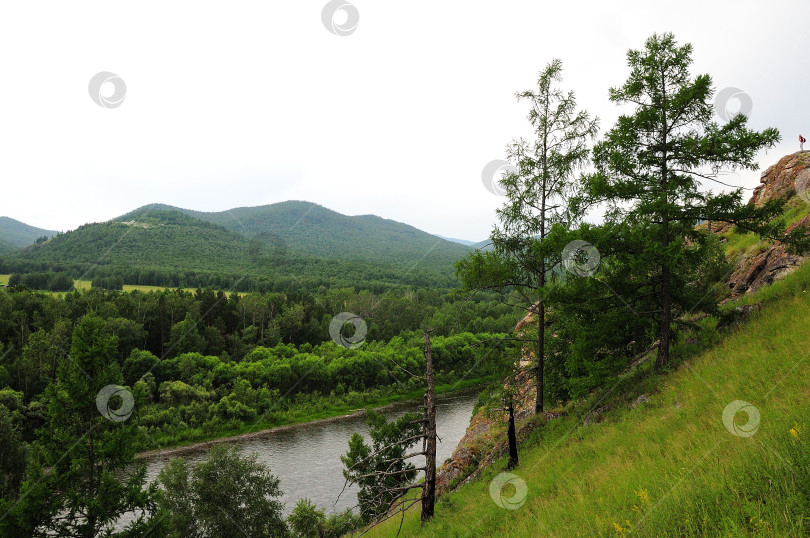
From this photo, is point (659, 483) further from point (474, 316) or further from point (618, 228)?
point (474, 316)

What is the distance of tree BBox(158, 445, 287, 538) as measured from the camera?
893 inches

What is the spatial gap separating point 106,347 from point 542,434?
1672 centimetres

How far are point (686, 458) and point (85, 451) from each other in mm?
18857

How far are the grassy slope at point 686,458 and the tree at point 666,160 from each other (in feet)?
7.26

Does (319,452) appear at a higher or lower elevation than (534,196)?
lower

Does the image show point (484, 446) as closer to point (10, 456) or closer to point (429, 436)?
point (429, 436)

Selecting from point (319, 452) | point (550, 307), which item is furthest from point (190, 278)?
point (550, 307)

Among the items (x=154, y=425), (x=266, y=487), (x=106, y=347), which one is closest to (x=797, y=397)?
(x=106, y=347)

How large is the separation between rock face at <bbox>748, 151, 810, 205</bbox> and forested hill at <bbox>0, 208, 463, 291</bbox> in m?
116

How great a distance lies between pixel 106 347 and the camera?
1659 cm

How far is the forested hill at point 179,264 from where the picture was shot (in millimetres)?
128750

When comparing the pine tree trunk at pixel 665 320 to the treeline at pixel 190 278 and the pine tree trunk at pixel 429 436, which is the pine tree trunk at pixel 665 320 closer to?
the pine tree trunk at pixel 429 436

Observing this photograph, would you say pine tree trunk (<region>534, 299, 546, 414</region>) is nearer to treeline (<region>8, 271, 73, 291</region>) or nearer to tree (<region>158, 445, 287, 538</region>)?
tree (<region>158, 445, 287, 538</region>)

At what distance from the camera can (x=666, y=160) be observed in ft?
40.1
